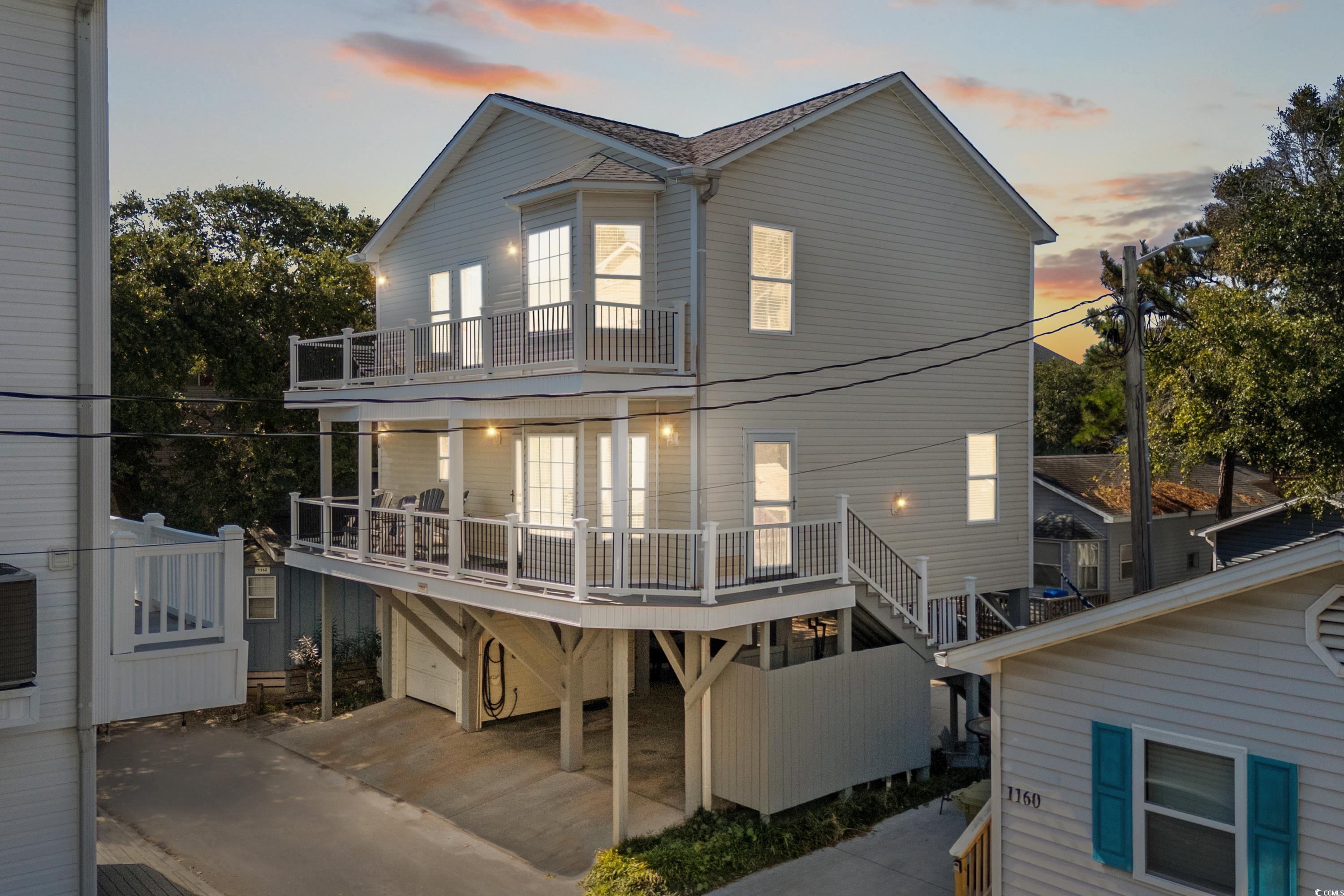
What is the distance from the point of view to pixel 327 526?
17062mm

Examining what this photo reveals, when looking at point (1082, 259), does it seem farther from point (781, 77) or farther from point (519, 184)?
point (519, 184)

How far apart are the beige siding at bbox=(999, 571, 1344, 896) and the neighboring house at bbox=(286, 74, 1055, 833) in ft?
13.6

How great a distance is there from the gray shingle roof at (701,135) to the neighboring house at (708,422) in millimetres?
95

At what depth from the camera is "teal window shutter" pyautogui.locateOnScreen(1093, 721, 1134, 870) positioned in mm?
8711

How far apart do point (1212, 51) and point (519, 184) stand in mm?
16064

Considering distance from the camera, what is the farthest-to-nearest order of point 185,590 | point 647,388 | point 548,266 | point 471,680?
1. point 471,680
2. point 548,266
3. point 647,388
4. point 185,590

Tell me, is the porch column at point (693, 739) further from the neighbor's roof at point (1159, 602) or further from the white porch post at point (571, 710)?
the neighbor's roof at point (1159, 602)

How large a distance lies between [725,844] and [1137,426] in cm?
745

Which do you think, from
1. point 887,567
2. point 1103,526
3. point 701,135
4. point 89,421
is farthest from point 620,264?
point 1103,526

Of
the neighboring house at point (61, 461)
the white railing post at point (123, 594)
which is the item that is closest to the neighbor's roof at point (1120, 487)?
the white railing post at point (123, 594)

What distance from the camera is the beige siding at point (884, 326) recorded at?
14.3 m

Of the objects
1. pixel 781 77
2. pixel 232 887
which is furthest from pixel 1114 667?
pixel 781 77

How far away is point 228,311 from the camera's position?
83.2 ft

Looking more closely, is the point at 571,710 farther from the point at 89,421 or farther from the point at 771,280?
the point at 89,421
